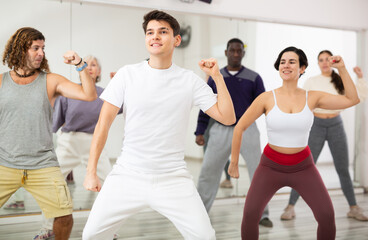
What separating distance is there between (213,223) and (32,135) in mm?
1941

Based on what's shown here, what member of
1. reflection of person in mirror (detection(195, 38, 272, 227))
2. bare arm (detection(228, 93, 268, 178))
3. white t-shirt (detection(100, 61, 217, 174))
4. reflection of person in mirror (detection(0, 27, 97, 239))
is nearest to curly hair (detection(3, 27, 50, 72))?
reflection of person in mirror (detection(0, 27, 97, 239))

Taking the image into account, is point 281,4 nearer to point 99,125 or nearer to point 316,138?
point 316,138

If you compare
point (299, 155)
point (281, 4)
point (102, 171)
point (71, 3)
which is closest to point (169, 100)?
point (299, 155)

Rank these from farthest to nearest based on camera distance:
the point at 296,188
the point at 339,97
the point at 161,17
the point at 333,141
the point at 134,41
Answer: the point at 134,41, the point at 333,141, the point at 339,97, the point at 296,188, the point at 161,17

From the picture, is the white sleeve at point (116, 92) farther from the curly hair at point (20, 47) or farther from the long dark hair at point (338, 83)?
the long dark hair at point (338, 83)

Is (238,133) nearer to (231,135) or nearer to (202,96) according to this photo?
(202,96)

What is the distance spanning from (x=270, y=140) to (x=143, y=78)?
1.04m

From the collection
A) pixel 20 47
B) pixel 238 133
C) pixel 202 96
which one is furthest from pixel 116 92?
pixel 238 133

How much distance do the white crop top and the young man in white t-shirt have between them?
662 millimetres

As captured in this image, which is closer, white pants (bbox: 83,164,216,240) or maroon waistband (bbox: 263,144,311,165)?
white pants (bbox: 83,164,216,240)

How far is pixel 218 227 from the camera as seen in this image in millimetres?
3539

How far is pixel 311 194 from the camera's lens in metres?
2.39

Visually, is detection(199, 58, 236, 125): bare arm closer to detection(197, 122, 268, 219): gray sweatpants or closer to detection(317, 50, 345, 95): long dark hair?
detection(197, 122, 268, 219): gray sweatpants

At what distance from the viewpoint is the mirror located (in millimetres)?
3750
